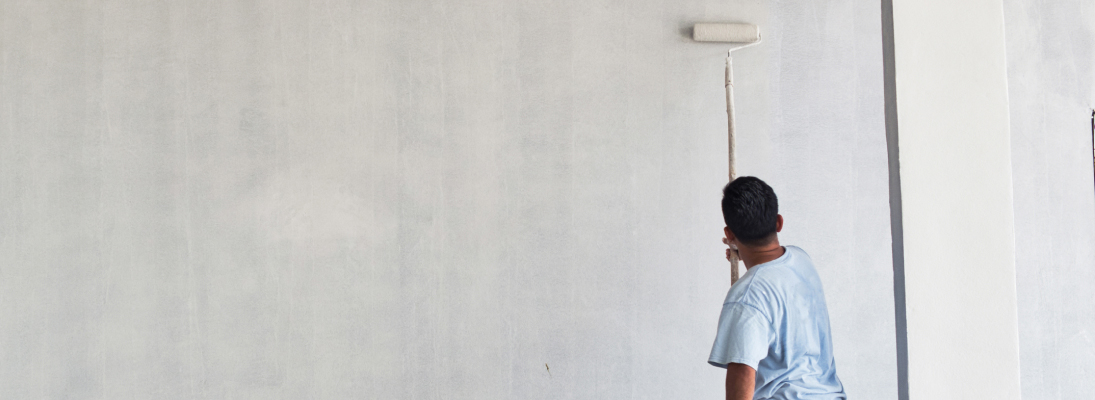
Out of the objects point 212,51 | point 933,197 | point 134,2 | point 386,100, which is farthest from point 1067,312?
point 134,2

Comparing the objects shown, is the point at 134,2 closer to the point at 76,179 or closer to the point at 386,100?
the point at 76,179

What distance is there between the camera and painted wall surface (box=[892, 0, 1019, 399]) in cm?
127

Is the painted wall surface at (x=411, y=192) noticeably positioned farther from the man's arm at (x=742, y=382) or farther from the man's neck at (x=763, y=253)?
the man's arm at (x=742, y=382)

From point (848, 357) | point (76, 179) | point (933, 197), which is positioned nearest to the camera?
point (933, 197)

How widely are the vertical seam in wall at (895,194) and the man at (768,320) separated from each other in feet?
0.48

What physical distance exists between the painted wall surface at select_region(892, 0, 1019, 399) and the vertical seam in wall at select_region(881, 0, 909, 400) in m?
0.02

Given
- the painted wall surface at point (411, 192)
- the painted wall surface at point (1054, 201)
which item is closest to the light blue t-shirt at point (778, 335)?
the painted wall surface at point (411, 192)

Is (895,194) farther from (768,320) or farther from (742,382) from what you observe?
(742,382)

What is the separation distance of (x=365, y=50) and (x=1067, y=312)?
2.37m

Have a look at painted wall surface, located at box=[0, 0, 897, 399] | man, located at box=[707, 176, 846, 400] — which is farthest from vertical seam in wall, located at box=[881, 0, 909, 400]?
painted wall surface, located at box=[0, 0, 897, 399]

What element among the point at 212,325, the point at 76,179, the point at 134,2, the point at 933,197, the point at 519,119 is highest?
the point at 134,2

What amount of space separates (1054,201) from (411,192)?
2048 mm

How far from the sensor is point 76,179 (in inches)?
78.2

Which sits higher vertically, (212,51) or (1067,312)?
(212,51)
